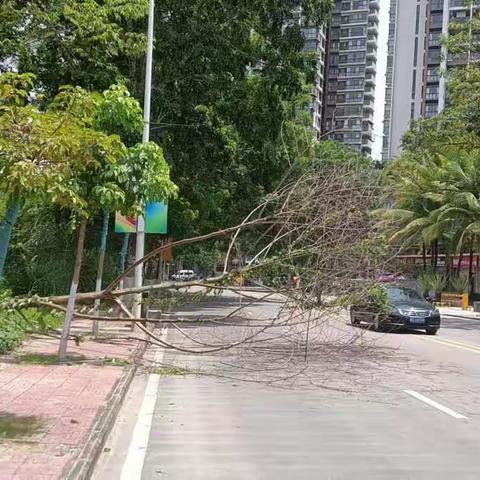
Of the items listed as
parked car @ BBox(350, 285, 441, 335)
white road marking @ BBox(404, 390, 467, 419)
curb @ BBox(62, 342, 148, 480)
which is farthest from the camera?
parked car @ BBox(350, 285, 441, 335)

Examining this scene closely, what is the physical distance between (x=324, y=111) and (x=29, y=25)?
120 m

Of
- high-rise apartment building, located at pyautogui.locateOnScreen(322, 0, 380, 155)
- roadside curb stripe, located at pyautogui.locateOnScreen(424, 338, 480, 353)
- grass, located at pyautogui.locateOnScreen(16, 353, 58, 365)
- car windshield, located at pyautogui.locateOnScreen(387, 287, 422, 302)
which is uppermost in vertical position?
high-rise apartment building, located at pyautogui.locateOnScreen(322, 0, 380, 155)

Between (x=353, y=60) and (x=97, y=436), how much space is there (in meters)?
140

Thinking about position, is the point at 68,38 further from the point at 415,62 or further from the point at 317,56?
the point at 415,62

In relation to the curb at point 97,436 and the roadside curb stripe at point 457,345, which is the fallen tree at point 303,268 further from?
the roadside curb stripe at point 457,345

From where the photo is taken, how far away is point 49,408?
27.5 ft

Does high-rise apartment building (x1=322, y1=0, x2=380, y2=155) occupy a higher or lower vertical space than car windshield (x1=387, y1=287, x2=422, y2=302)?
higher

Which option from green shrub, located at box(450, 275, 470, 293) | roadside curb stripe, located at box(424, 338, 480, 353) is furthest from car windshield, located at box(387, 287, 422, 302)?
green shrub, located at box(450, 275, 470, 293)

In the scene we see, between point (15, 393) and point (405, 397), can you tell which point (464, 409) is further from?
point (15, 393)

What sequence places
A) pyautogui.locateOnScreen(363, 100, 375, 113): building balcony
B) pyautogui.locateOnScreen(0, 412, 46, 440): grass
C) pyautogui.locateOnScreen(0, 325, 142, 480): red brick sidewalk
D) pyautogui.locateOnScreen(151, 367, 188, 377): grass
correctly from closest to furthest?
pyautogui.locateOnScreen(0, 325, 142, 480): red brick sidewalk → pyautogui.locateOnScreen(0, 412, 46, 440): grass → pyautogui.locateOnScreen(151, 367, 188, 377): grass → pyautogui.locateOnScreen(363, 100, 375, 113): building balcony

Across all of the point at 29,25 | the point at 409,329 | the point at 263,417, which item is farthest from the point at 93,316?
the point at 409,329

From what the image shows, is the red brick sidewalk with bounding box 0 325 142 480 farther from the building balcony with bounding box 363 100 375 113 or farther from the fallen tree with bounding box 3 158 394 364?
the building balcony with bounding box 363 100 375 113

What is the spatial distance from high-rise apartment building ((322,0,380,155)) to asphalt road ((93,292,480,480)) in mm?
127988

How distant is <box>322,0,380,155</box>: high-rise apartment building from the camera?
138 metres
